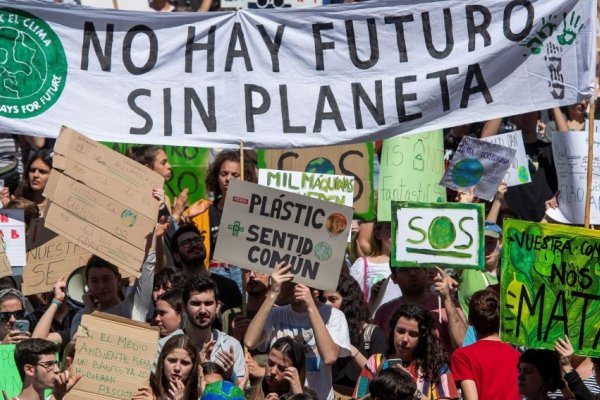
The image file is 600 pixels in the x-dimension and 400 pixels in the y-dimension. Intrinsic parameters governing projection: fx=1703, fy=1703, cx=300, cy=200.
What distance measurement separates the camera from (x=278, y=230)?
1005 cm

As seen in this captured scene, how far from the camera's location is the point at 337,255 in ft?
32.8

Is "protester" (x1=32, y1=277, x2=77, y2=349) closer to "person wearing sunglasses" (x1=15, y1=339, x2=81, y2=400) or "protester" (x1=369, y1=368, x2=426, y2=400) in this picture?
"person wearing sunglasses" (x1=15, y1=339, x2=81, y2=400)

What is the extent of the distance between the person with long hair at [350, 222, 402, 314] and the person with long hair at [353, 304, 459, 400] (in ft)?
5.80

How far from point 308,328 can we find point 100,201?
147 cm

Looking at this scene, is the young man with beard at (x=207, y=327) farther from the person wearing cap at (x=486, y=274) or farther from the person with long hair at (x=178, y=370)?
the person wearing cap at (x=486, y=274)

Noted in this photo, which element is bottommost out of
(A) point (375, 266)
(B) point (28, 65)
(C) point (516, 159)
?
(A) point (375, 266)

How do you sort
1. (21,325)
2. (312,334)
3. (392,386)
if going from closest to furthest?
(392,386)
(312,334)
(21,325)

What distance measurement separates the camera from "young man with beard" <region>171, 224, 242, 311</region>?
1077 centimetres

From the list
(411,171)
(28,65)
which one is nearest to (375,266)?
(411,171)

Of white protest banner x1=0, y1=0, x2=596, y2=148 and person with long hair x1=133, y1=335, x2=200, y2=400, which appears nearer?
person with long hair x1=133, y1=335, x2=200, y2=400

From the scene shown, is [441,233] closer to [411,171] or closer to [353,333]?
[353,333]

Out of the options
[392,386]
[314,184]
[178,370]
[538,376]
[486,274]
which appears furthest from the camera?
[314,184]

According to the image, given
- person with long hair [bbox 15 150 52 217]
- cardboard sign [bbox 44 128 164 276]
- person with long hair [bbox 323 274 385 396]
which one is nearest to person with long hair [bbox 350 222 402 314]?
person with long hair [bbox 323 274 385 396]

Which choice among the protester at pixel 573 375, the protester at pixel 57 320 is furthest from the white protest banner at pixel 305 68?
the protester at pixel 573 375
